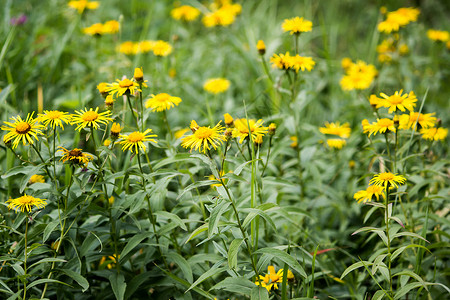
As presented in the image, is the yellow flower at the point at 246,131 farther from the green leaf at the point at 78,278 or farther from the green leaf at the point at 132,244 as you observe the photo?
the green leaf at the point at 78,278

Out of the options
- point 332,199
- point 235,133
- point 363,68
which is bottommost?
point 332,199

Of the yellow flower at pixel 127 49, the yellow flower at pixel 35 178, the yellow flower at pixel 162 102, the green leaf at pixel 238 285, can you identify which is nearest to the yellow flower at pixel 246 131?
the yellow flower at pixel 162 102

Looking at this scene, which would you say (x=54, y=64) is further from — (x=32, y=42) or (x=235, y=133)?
(x=235, y=133)

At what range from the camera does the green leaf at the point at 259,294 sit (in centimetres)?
115

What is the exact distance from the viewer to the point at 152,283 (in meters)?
1.42

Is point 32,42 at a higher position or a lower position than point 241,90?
higher

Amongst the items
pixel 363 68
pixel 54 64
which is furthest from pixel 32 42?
pixel 363 68

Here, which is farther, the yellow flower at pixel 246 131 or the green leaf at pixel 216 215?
the yellow flower at pixel 246 131

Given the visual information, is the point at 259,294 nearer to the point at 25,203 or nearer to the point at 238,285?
the point at 238,285

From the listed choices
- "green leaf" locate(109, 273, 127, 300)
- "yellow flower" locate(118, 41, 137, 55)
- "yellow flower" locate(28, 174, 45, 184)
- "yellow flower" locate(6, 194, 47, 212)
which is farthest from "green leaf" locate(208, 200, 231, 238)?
"yellow flower" locate(118, 41, 137, 55)

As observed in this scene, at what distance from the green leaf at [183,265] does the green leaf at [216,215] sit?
10.2 inches

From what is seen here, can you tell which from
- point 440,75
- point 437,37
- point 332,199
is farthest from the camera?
point 440,75

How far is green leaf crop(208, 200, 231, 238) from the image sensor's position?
1.11 m

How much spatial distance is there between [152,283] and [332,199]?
1.00 meters
